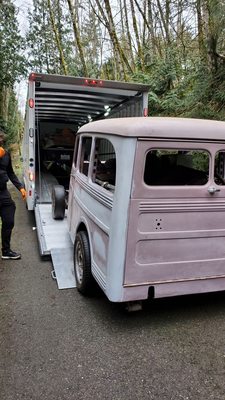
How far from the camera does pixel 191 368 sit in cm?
271

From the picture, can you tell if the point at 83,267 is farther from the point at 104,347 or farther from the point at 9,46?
the point at 9,46

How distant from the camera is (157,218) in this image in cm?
296

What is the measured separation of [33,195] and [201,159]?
Answer: 11.1 feet

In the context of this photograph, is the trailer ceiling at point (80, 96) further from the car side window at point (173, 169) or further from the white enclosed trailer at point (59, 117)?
the car side window at point (173, 169)

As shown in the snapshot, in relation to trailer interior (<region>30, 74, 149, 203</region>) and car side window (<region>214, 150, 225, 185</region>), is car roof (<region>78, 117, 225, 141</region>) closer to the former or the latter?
car side window (<region>214, 150, 225, 185</region>)

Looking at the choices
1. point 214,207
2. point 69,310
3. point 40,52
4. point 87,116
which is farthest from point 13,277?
point 40,52

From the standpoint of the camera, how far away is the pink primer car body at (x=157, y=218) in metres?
2.85

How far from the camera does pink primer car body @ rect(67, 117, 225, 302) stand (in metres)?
2.85

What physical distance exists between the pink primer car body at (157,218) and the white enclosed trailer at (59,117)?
143 cm

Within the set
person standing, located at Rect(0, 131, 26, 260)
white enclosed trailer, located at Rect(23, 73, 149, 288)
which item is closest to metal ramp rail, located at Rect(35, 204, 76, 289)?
white enclosed trailer, located at Rect(23, 73, 149, 288)

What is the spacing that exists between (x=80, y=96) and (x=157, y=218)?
5183 mm

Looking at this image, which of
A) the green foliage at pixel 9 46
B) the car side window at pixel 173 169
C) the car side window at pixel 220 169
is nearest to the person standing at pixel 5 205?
the car side window at pixel 173 169

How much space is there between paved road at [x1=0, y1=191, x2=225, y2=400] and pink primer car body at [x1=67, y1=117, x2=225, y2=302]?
16.9 inches

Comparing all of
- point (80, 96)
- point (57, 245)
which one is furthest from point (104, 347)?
point (80, 96)
